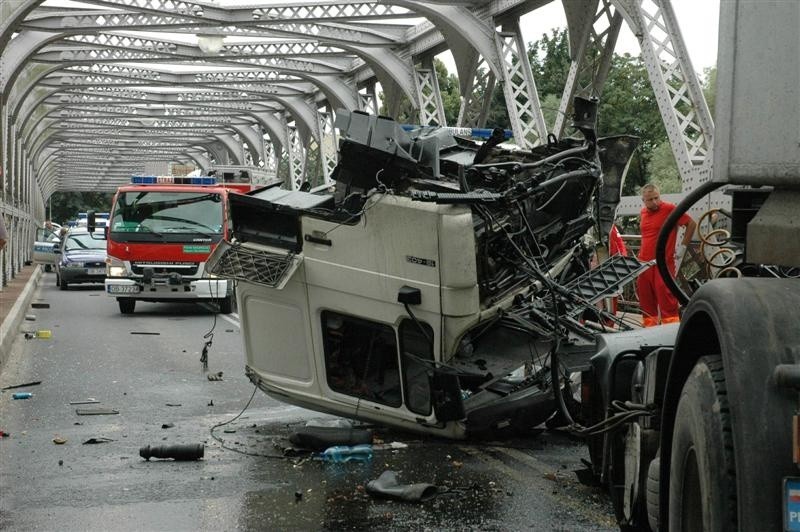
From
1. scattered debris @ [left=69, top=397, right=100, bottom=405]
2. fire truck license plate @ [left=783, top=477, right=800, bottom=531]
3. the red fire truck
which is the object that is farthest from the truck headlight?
fire truck license plate @ [left=783, top=477, right=800, bottom=531]

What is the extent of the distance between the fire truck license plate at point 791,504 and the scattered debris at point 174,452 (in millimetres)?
5835

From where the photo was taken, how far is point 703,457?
11.1 feet

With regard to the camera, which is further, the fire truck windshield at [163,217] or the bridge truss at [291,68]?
the fire truck windshield at [163,217]

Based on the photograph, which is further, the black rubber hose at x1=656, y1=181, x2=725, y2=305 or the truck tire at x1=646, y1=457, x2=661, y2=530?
the truck tire at x1=646, y1=457, x2=661, y2=530

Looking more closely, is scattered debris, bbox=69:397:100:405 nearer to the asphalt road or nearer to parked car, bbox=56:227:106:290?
the asphalt road

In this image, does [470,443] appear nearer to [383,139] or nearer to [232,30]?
[383,139]

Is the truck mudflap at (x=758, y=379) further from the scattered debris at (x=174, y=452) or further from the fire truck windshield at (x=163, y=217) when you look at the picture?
the fire truck windshield at (x=163, y=217)

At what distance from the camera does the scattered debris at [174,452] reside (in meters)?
8.20

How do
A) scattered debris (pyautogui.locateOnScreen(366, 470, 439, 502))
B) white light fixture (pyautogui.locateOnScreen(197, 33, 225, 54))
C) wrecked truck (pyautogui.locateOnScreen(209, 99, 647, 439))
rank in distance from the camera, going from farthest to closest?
white light fixture (pyautogui.locateOnScreen(197, 33, 225, 54))
wrecked truck (pyautogui.locateOnScreen(209, 99, 647, 439))
scattered debris (pyautogui.locateOnScreen(366, 470, 439, 502))

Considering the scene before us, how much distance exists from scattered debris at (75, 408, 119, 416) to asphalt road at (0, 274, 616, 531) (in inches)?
3.0

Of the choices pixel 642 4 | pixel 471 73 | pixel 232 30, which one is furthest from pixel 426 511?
pixel 232 30

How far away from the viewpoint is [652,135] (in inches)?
1516

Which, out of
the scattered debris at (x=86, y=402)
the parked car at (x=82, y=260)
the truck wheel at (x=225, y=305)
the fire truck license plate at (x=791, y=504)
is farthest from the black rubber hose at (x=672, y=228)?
the parked car at (x=82, y=260)

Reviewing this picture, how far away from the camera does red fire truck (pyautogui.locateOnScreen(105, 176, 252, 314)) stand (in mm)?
21516
